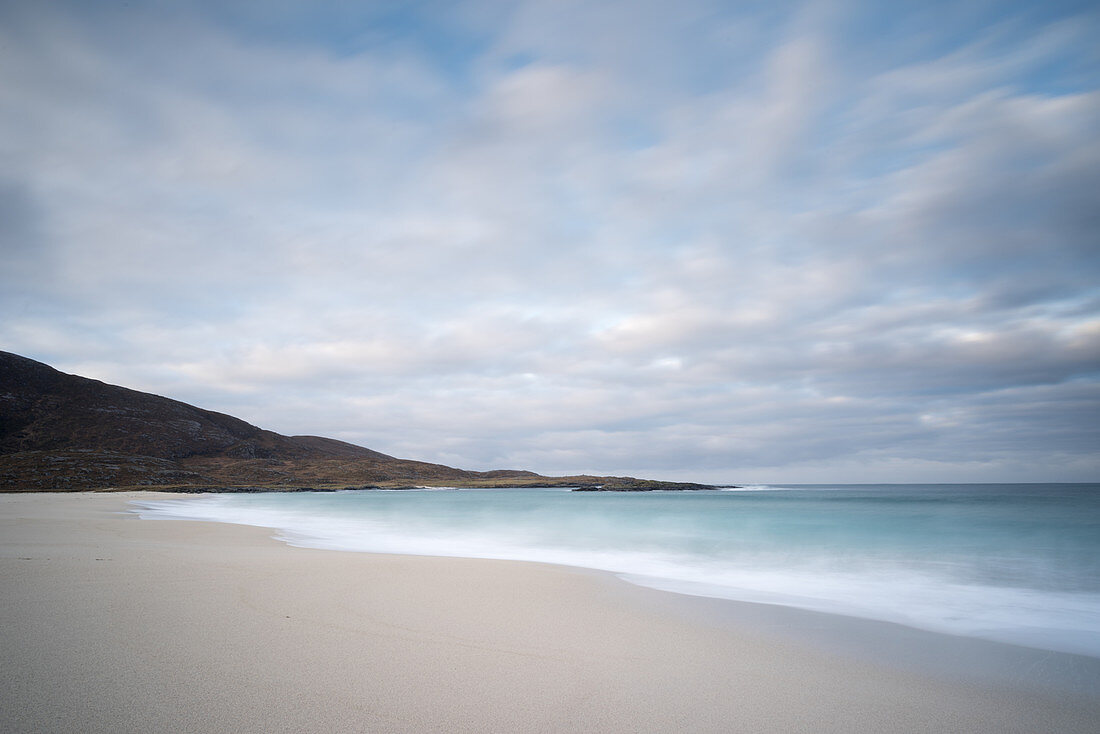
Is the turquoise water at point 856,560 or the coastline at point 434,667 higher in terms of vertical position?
the coastline at point 434,667

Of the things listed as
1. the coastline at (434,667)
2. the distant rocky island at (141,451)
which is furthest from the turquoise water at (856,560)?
the distant rocky island at (141,451)

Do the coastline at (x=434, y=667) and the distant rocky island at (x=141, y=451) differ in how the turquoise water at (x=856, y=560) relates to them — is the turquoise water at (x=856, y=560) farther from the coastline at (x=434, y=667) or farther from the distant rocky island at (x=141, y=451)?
the distant rocky island at (x=141, y=451)

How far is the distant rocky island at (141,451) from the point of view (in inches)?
2402

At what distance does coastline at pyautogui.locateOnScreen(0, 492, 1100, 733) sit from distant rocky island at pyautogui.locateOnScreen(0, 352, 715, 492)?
63158 millimetres

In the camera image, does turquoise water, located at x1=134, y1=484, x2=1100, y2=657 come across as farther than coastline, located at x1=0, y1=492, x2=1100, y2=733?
Yes

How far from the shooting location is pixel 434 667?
12.8 feet

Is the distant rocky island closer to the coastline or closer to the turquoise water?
the turquoise water

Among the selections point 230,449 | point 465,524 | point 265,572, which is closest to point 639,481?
point 230,449

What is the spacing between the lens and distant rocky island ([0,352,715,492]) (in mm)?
61000

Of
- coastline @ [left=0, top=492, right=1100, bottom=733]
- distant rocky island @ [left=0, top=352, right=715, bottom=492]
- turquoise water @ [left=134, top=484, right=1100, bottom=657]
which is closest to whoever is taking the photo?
coastline @ [left=0, top=492, right=1100, bottom=733]

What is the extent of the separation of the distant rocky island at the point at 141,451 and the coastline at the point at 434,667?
207 ft

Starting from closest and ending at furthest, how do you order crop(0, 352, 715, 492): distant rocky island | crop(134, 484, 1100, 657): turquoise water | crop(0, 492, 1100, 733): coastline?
crop(0, 492, 1100, 733): coastline < crop(134, 484, 1100, 657): turquoise water < crop(0, 352, 715, 492): distant rocky island

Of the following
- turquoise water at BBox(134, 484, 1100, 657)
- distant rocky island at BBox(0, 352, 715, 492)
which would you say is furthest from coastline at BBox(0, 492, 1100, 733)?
distant rocky island at BBox(0, 352, 715, 492)

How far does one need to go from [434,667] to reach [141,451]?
320 feet
